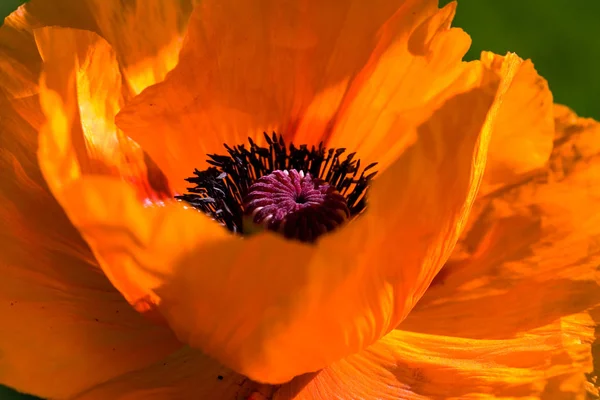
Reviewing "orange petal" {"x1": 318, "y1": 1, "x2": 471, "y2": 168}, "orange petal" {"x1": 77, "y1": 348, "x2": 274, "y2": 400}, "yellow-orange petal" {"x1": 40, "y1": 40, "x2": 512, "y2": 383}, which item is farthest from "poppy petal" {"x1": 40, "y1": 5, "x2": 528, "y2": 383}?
"orange petal" {"x1": 318, "y1": 1, "x2": 471, "y2": 168}

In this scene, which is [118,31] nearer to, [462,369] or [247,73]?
[247,73]

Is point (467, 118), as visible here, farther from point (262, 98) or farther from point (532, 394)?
point (262, 98)

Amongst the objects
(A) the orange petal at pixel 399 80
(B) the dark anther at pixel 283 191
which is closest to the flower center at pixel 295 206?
(B) the dark anther at pixel 283 191

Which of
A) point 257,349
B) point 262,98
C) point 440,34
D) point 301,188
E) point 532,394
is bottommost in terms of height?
point 257,349

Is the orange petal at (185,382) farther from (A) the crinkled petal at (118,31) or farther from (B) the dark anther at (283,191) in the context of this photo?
(A) the crinkled petal at (118,31)

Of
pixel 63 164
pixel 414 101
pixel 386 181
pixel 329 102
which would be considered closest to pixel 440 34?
pixel 414 101
